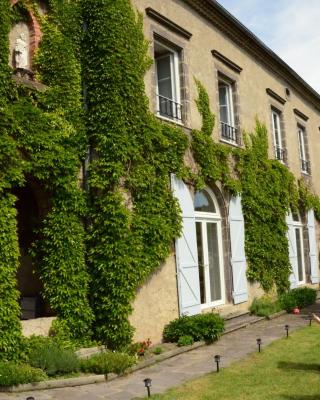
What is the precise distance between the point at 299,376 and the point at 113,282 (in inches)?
119

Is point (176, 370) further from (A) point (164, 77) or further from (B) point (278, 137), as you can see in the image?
(B) point (278, 137)

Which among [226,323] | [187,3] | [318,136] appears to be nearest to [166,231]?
[226,323]

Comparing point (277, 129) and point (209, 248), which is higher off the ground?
point (277, 129)

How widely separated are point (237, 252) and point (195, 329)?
120 inches

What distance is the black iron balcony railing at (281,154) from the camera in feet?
47.8

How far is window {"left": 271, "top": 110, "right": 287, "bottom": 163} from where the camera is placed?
14.7 meters

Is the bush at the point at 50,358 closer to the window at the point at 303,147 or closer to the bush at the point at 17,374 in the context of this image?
the bush at the point at 17,374

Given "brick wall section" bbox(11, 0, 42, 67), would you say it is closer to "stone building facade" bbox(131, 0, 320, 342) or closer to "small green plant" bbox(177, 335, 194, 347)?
"stone building facade" bbox(131, 0, 320, 342)

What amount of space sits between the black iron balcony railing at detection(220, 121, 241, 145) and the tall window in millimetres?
1686

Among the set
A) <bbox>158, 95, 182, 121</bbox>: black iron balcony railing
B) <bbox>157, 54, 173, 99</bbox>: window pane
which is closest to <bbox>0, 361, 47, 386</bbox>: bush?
<bbox>158, 95, 182, 121</bbox>: black iron balcony railing

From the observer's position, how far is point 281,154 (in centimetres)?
1484

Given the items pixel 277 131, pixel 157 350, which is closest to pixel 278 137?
pixel 277 131

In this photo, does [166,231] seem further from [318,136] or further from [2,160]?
[318,136]

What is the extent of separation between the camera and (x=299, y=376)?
251 inches
